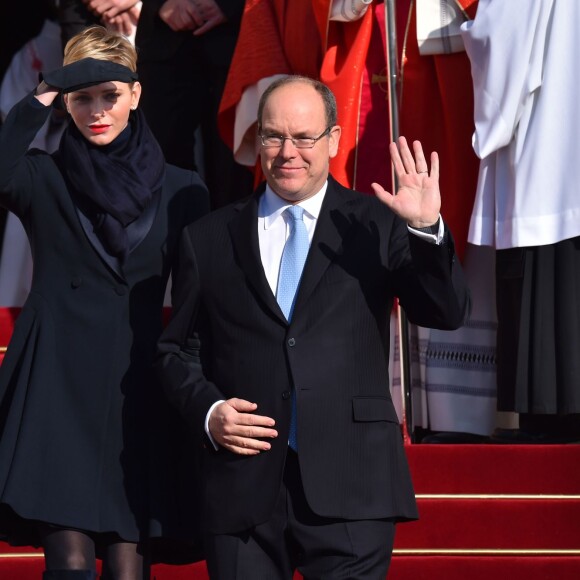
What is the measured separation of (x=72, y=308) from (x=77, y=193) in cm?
30

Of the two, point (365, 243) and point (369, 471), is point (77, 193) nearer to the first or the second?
point (365, 243)

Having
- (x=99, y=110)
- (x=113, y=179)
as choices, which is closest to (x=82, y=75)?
(x=99, y=110)

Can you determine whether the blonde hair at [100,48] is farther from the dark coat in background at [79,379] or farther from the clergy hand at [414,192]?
the clergy hand at [414,192]

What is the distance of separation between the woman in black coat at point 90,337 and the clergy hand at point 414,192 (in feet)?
2.28

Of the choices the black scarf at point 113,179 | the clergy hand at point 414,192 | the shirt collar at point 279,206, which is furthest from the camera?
the black scarf at point 113,179

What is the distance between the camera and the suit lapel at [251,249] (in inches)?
135

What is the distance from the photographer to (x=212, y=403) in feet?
11.1

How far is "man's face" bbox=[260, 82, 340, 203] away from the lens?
Result: 346 centimetres

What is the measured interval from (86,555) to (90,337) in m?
0.54

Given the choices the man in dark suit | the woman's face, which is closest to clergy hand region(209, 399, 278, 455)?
the man in dark suit

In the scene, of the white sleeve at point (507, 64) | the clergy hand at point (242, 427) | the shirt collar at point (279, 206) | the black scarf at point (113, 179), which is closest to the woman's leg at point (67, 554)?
the clergy hand at point (242, 427)

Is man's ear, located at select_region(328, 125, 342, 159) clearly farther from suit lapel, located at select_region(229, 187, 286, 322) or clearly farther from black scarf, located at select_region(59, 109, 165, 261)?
black scarf, located at select_region(59, 109, 165, 261)

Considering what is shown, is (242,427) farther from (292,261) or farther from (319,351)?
(292,261)

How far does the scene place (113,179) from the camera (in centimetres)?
370
